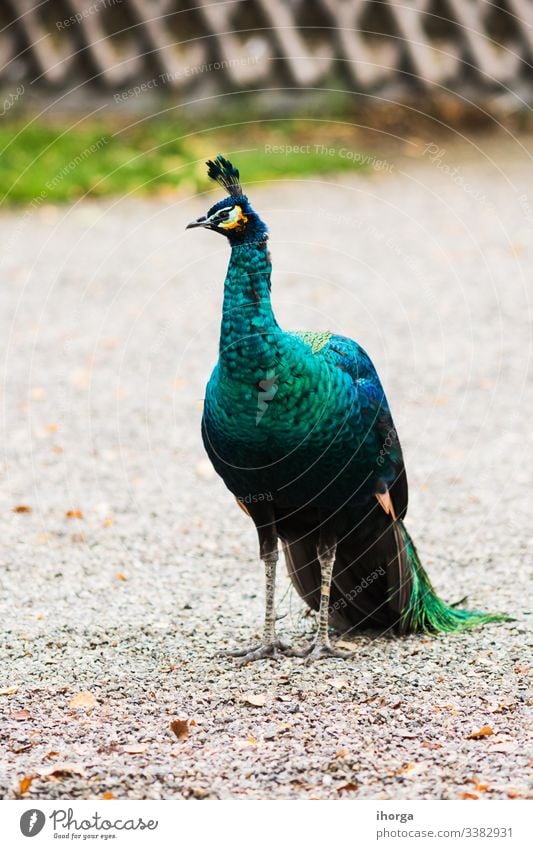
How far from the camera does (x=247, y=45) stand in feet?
38.1

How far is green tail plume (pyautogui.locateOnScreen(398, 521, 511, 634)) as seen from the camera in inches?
176

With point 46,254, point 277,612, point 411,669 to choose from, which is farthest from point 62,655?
point 46,254

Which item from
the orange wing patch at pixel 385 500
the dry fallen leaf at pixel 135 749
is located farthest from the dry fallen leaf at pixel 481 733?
the dry fallen leaf at pixel 135 749

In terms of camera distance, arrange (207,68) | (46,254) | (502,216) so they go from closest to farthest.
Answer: (46,254) < (502,216) < (207,68)

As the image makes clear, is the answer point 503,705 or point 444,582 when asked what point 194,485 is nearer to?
point 444,582

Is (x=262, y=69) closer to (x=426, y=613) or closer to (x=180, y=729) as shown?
(x=426, y=613)

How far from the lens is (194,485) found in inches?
248

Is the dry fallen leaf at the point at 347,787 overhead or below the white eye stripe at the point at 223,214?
below

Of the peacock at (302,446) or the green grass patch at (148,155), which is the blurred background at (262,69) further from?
the peacock at (302,446)

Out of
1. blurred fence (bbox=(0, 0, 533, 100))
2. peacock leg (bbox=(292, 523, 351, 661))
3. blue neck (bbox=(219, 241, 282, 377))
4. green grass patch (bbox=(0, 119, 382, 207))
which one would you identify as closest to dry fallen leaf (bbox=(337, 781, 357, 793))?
peacock leg (bbox=(292, 523, 351, 661))

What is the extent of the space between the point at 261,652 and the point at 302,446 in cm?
98

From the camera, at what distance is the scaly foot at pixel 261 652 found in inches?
169

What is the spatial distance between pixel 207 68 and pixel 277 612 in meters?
7.94

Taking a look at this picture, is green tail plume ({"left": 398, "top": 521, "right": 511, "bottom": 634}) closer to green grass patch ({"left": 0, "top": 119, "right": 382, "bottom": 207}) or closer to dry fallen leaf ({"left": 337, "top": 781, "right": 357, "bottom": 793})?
dry fallen leaf ({"left": 337, "top": 781, "right": 357, "bottom": 793})
